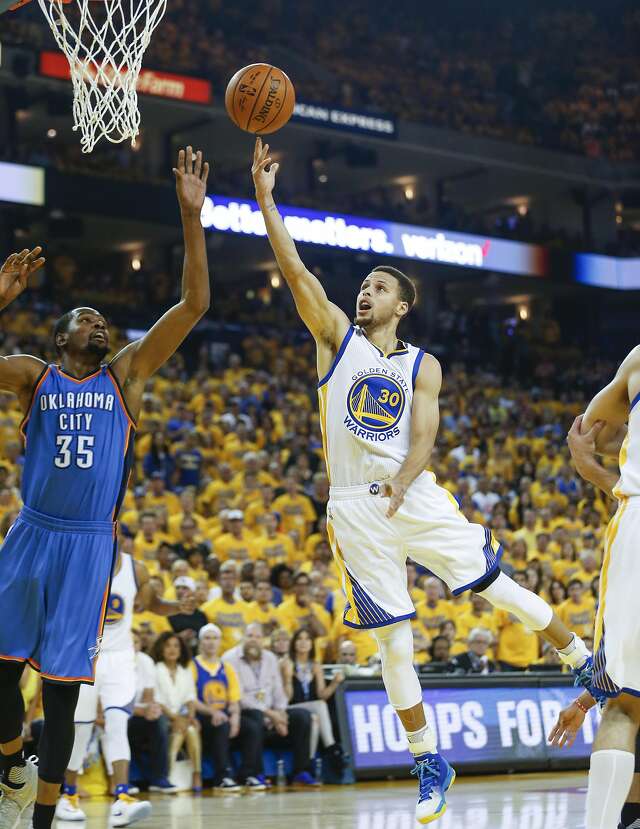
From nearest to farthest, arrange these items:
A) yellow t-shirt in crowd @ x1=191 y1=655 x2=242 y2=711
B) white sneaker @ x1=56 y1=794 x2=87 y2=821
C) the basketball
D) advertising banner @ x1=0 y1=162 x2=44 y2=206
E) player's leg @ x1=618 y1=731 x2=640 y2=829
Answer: player's leg @ x1=618 y1=731 x2=640 y2=829, the basketball, white sneaker @ x1=56 y1=794 x2=87 y2=821, yellow t-shirt in crowd @ x1=191 y1=655 x2=242 y2=711, advertising banner @ x1=0 y1=162 x2=44 y2=206

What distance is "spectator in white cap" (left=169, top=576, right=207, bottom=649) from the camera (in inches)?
409

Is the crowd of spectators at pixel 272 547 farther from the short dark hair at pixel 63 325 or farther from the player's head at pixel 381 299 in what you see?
the short dark hair at pixel 63 325

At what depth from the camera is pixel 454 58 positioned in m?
31.3

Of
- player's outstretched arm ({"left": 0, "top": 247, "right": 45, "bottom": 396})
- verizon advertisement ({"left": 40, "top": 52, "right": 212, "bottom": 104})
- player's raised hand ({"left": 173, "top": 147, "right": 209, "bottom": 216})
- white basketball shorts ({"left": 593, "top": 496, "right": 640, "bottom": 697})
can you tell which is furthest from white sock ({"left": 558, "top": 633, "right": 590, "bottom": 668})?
verizon advertisement ({"left": 40, "top": 52, "right": 212, "bottom": 104})

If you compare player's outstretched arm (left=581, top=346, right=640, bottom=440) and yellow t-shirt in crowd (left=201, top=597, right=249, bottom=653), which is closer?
player's outstretched arm (left=581, top=346, right=640, bottom=440)

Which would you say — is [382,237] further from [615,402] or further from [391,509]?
[615,402]

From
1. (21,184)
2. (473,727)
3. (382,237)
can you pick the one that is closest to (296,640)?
(473,727)

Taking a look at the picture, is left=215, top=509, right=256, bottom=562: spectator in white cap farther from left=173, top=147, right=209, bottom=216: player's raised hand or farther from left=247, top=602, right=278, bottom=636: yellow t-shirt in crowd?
left=173, top=147, right=209, bottom=216: player's raised hand

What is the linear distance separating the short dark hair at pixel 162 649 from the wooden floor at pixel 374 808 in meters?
1.10

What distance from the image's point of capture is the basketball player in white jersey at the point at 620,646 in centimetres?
408

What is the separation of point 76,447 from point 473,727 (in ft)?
21.9

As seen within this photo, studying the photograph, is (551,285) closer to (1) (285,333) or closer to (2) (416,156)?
(2) (416,156)

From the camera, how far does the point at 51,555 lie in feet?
16.9

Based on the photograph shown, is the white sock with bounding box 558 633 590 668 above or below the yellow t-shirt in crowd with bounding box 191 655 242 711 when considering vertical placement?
above
